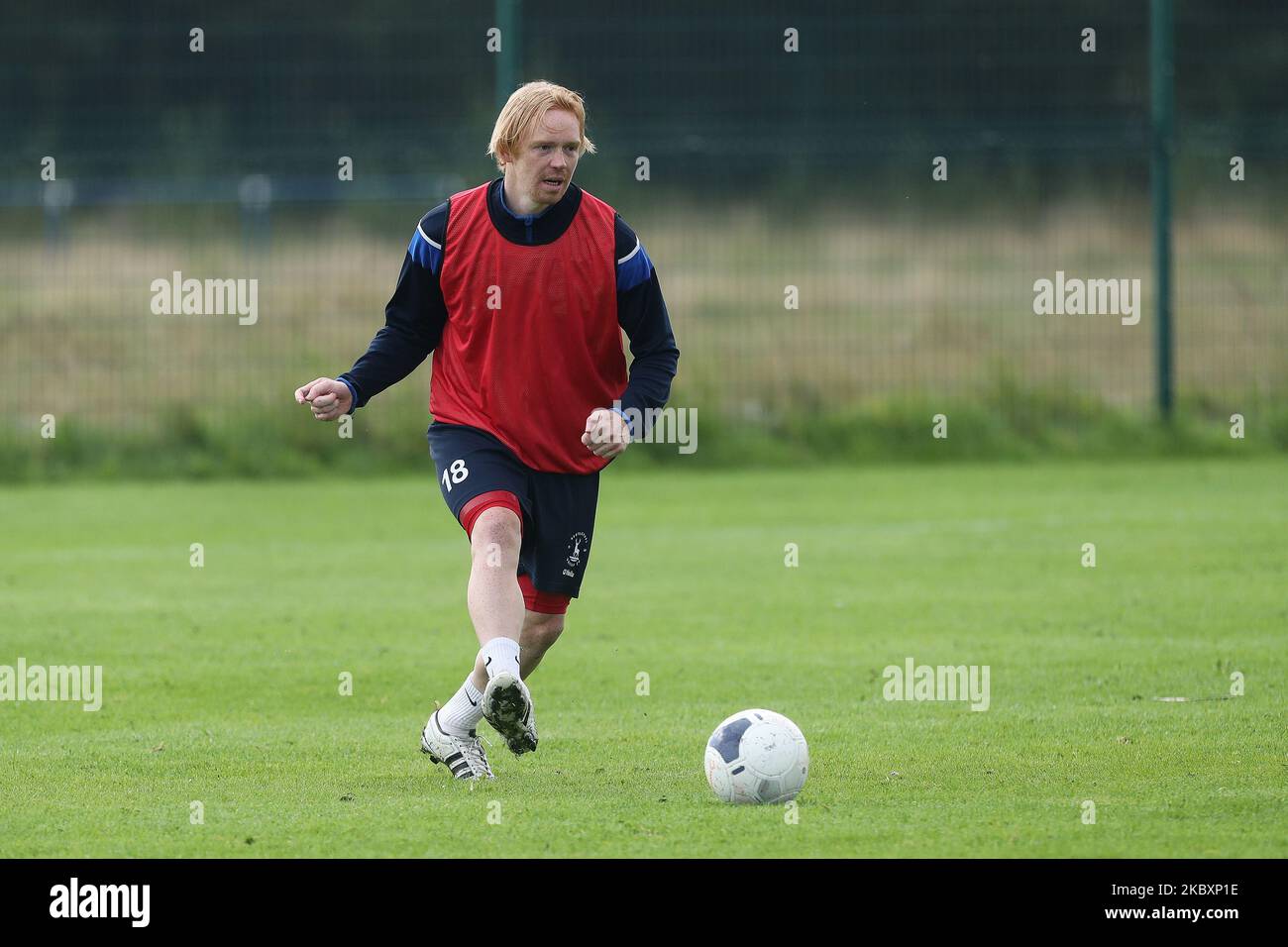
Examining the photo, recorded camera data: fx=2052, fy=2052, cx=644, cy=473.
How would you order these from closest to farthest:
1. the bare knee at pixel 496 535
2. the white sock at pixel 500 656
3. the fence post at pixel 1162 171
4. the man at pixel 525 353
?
the white sock at pixel 500 656, the bare knee at pixel 496 535, the man at pixel 525 353, the fence post at pixel 1162 171

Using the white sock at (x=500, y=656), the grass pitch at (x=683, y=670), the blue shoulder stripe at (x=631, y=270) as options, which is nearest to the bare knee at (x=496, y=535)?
the white sock at (x=500, y=656)

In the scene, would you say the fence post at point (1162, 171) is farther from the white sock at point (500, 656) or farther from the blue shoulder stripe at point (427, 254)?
the white sock at point (500, 656)

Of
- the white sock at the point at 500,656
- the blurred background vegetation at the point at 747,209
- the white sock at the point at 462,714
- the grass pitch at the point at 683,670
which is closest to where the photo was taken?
the grass pitch at the point at 683,670

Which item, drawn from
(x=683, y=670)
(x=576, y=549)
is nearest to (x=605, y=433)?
(x=576, y=549)

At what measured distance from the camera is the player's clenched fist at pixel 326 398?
6402 mm

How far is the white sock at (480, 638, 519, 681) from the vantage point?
19.4ft

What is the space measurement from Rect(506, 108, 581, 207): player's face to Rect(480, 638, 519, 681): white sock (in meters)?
1.39

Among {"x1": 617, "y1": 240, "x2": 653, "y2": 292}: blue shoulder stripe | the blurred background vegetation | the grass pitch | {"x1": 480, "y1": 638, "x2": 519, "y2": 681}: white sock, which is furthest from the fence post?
{"x1": 480, "y1": 638, "x2": 519, "y2": 681}: white sock

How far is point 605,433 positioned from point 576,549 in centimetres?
63

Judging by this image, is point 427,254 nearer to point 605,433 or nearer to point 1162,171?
point 605,433

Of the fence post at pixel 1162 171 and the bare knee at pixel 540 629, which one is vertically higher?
the fence post at pixel 1162 171

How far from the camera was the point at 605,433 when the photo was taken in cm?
613

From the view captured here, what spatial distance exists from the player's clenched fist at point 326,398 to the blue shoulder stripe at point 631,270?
37.1 inches
